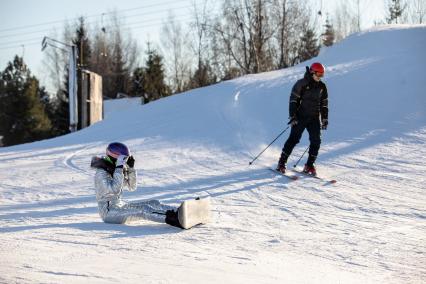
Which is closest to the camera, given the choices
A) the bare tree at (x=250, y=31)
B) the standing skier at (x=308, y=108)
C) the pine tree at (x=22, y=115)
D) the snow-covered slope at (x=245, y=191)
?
the snow-covered slope at (x=245, y=191)

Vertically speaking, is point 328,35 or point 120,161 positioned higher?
point 328,35

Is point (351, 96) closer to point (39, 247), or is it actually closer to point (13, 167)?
point (13, 167)

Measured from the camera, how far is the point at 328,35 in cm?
4197

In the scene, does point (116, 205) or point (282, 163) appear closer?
point (116, 205)

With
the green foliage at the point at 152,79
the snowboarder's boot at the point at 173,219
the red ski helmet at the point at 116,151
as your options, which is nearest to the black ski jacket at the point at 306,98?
the red ski helmet at the point at 116,151

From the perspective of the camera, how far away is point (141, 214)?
19.2ft

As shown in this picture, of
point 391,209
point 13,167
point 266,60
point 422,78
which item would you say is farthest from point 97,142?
point 266,60

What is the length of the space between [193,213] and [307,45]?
32.6 metres

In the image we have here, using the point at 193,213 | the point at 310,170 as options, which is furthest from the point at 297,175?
the point at 193,213

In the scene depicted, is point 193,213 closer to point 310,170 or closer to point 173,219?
point 173,219

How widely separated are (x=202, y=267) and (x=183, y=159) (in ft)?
20.0

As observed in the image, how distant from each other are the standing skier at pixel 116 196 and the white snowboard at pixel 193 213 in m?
0.22

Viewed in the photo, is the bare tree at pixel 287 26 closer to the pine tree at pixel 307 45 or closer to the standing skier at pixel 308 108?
the pine tree at pixel 307 45

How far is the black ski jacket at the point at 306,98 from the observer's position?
28.5 feet
